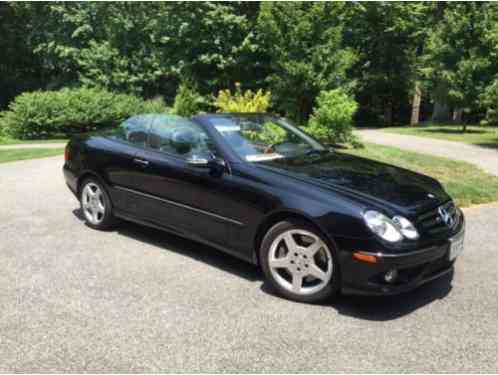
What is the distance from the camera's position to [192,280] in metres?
4.32

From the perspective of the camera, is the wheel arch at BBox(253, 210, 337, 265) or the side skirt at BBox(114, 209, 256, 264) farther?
the side skirt at BBox(114, 209, 256, 264)

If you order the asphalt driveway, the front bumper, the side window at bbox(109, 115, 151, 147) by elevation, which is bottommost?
the asphalt driveway

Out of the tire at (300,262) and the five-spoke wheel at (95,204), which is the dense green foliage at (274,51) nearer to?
the five-spoke wheel at (95,204)

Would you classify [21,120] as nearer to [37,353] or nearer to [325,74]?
[325,74]

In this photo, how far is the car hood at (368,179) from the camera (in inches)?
154

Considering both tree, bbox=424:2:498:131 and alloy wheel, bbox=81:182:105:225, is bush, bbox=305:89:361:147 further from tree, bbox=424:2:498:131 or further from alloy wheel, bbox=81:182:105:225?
tree, bbox=424:2:498:131

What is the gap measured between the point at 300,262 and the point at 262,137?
1519 millimetres

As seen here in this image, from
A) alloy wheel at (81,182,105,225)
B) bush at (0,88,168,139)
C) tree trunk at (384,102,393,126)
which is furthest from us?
tree trunk at (384,102,393,126)

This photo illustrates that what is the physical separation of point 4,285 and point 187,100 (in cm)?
1337

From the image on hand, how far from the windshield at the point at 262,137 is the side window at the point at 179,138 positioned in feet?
0.60

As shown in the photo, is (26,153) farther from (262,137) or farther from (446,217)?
(446,217)

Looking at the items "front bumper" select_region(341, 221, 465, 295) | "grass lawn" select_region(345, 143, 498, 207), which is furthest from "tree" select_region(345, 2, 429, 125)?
"front bumper" select_region(341, 221, 465, 295)

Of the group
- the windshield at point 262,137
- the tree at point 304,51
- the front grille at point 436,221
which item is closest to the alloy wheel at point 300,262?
the front grille at point 436,221

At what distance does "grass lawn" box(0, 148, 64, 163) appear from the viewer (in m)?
12.0
